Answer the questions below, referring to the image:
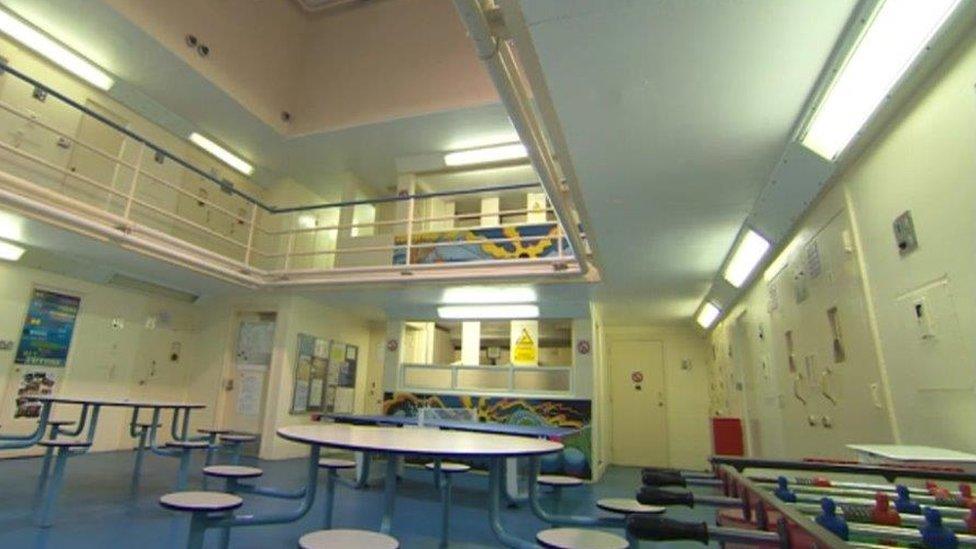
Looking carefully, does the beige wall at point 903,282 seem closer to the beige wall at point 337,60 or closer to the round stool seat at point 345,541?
the round stool seat at point 345,541

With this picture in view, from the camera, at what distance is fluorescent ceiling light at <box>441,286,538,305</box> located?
6.16 meters

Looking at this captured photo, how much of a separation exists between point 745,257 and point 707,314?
2.97 metres

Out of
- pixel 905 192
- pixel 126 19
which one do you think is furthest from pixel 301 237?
pixel 905 192

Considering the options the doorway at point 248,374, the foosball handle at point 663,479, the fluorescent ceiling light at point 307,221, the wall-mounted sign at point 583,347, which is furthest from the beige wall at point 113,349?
the foosball handle at point 663,479

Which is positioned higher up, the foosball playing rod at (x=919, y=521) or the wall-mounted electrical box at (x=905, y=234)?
the wall-mounted electrical box at (x=905, y=234)

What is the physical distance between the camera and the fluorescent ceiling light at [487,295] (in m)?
6.16

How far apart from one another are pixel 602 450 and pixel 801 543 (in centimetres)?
652

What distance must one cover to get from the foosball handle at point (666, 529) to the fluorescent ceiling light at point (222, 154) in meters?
8.04

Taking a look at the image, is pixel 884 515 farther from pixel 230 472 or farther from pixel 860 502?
pixel 230 472

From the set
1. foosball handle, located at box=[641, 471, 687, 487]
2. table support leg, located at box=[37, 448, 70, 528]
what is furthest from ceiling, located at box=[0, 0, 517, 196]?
foosball handle, located at box=[641, 471, 687, 487]

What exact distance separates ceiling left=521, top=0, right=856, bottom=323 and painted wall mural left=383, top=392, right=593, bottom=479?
11.4ft

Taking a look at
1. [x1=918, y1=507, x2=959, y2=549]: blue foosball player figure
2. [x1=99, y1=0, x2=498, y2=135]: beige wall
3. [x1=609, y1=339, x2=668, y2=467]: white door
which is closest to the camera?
[x1=918, y1=507, x2=959, y2=549]: blue foosball player figure

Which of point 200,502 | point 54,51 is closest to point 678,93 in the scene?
point 200,502

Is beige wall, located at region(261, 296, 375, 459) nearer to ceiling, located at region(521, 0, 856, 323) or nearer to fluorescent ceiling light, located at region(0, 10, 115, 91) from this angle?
fluorescent ceiling light, located at region(0, 10, 115, 91)
